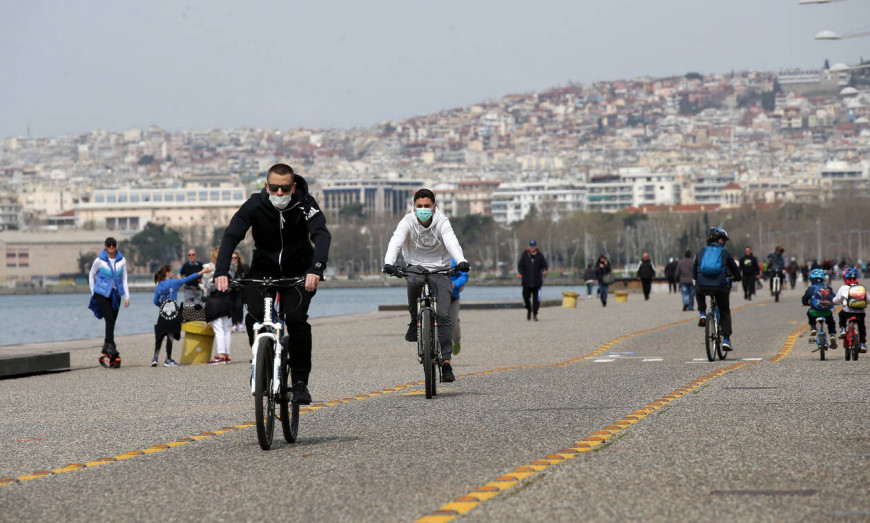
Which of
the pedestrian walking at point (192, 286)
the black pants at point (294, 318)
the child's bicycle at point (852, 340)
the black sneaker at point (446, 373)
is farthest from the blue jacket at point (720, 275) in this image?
the black pants at point (294, 318)

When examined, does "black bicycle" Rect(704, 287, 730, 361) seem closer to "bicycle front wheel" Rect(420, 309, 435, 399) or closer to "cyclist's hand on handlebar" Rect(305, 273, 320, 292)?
"bicycle front wheel" Rect(420, 309, 435, 399)

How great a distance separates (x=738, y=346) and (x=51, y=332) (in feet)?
148

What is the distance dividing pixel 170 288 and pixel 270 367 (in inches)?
466

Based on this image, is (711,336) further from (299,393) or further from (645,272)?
(645,272)

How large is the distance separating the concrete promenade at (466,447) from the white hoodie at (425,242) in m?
1.11

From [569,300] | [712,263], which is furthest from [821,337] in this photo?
[569,300]

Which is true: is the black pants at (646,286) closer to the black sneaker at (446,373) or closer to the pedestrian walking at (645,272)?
the pedestrian walking at (645,272)

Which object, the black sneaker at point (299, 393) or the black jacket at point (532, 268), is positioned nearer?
the black sneaker at point (299, 393)

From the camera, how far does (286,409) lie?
9.30 metres

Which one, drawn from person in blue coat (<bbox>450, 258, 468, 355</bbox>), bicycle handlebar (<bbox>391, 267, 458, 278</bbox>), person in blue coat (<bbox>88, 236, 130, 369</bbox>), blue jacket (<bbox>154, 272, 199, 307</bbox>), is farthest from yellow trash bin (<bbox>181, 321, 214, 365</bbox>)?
bicycle handlebar (<bbox>391, 267, 458, 278</bbox>)

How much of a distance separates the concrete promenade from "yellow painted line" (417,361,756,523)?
2 centimetres

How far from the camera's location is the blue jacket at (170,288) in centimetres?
2062

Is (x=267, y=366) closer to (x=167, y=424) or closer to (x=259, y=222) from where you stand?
(x=259, y=222)

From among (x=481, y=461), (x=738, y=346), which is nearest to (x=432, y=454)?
(x=481, y=461)
